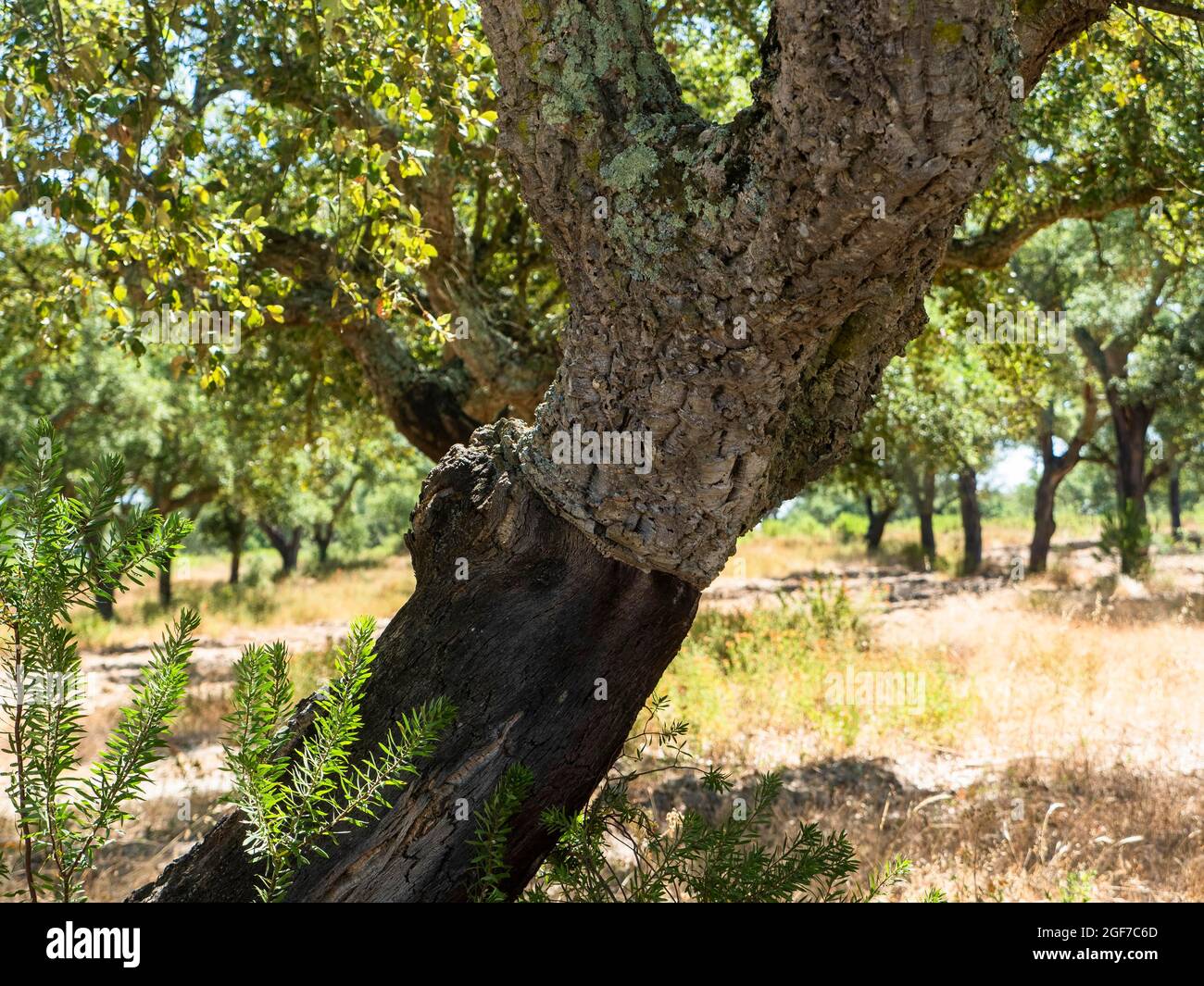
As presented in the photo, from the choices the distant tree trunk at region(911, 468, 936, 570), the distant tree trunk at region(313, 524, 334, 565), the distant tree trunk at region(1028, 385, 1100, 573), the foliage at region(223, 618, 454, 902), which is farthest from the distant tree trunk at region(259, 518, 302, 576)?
the foliage at region(223, 618, 454, 902)

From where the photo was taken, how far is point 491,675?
2258 mm

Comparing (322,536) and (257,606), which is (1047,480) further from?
(322,536)

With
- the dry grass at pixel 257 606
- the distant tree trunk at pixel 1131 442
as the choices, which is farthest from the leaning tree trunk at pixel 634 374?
the distant tree trunk at pixel 1131 442

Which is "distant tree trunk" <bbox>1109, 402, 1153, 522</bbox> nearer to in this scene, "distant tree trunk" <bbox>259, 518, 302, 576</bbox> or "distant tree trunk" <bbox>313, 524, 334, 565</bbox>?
"distant tree trunk" <bbox>259, 518, 302, 576</bbox>

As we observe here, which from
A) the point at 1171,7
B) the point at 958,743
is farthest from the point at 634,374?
the point at 958,743

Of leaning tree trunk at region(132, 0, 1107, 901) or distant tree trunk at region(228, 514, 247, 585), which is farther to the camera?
distant tree trunk at region(228, 514, 247, 585)

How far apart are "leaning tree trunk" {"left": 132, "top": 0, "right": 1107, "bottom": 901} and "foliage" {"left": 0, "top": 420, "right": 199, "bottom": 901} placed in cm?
63

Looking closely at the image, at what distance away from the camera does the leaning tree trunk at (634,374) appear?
1891 millimetres

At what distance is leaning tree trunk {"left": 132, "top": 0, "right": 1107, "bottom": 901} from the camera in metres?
1.89

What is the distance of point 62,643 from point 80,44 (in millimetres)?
3684

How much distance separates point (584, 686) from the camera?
2305 millimetres

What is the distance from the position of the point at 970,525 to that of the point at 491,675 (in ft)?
78.0
